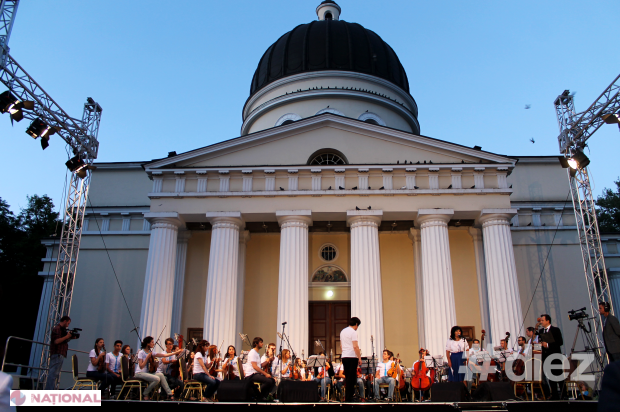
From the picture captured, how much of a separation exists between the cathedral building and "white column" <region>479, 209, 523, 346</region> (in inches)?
1.8

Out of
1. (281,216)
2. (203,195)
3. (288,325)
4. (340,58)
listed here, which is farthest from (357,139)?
(340,58)

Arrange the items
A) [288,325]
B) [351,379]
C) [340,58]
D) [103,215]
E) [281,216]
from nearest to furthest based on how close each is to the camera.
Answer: [351,379], [288,325], [281,216], [103,215], [340,58]

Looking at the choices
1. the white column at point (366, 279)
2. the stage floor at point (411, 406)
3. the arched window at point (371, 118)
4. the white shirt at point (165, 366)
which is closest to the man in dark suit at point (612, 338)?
the stage floor at point (411, 406)

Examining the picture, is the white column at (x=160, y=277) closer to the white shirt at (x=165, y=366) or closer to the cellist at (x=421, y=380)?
the white shirt at (x=165, y=366)

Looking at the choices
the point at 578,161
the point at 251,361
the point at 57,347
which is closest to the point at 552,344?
the point at 251,361

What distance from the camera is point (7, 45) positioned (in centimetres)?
1370

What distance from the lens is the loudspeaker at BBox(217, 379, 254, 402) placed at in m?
9.67

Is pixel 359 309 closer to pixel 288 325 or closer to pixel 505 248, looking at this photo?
pixel 288 325

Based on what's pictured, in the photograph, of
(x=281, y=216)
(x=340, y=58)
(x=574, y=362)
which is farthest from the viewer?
(x=340, y=58)

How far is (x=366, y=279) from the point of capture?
17875 mm

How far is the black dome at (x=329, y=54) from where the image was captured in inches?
1120

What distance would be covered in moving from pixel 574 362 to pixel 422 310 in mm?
7324

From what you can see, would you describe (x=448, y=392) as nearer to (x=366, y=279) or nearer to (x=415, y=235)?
(x=366, y=279)

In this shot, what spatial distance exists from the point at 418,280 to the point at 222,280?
7.89 metres
